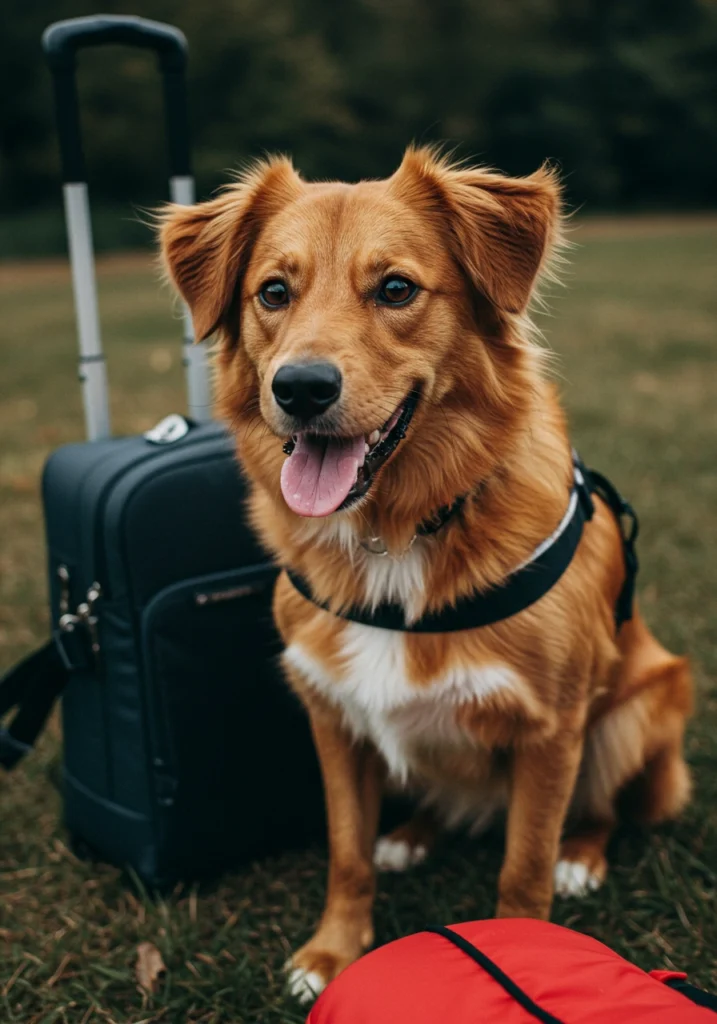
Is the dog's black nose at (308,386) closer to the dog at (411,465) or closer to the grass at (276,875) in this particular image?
the dog at (411,465)

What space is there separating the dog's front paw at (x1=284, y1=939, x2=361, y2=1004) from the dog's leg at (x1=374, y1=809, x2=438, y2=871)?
14.5 inches

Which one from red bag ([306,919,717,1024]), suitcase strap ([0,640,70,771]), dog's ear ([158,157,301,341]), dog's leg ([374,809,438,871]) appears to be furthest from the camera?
dog's leg ([374,809,438,871])

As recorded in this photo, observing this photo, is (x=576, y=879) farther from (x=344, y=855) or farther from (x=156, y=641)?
(x=156, y=641)

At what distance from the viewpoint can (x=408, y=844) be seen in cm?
279

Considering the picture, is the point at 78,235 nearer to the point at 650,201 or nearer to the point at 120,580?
the point at 120,580

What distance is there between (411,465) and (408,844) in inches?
47.8

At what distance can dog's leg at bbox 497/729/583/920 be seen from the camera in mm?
2256

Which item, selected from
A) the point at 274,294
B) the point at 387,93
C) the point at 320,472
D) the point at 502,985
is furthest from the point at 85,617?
the point at 387,93

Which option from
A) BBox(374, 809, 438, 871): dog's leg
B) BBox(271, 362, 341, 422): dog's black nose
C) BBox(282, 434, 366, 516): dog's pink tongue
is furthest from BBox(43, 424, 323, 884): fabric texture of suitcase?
BBox(271, 362, 341, 422): dog's black nose

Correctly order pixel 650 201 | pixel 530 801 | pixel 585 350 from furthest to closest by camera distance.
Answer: pixel 650 201 < pixel 585 350 < pixel 530 801

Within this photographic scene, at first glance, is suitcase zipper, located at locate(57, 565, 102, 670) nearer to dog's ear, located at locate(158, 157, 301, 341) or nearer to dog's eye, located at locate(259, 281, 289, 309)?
dog's ear, located at locate(158, 157, 301, 341)

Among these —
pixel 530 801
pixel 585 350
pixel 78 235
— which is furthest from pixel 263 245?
pixel 585 350

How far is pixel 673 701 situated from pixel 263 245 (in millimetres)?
1622

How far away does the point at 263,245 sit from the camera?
234 cm
